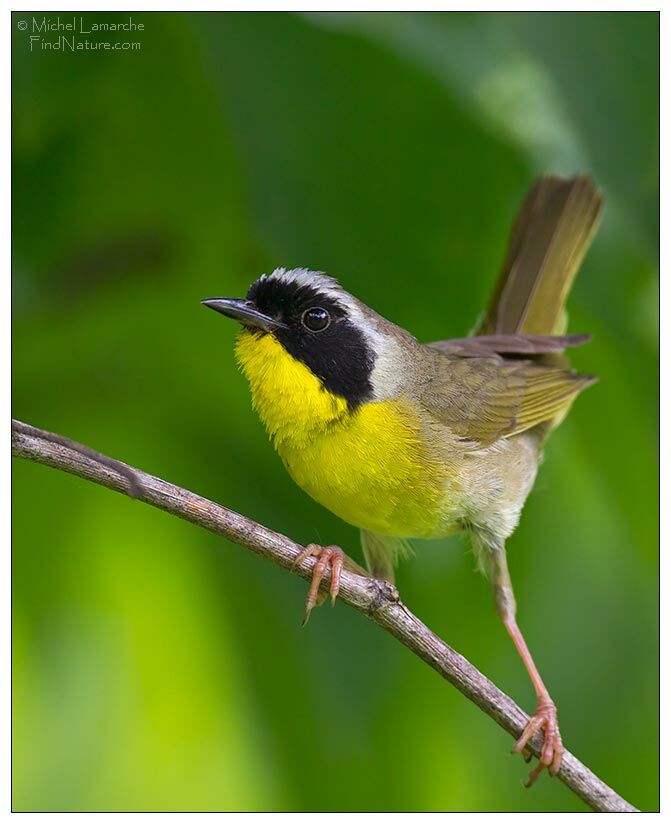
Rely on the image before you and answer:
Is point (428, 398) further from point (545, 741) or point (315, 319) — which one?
point (545, 741)

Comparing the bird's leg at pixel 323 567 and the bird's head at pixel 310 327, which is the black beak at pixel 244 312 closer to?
the bird's head at pixel 310 327

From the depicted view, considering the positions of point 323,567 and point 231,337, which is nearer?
point 323,567

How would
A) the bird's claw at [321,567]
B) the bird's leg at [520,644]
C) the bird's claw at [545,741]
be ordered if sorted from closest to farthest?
the bird's claw at [321,567]
the bird's claw at [545,741]
the bird's leg at [520,644]

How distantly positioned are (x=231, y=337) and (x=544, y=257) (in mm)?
952

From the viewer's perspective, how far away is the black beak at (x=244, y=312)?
2010 millimetres

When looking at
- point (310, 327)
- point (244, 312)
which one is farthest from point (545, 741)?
point (244, 312)

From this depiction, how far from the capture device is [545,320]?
9.97 feet

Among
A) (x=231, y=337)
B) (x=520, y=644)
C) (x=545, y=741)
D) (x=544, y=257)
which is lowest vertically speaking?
(x=545, y=741)

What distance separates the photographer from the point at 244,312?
6.75 feet

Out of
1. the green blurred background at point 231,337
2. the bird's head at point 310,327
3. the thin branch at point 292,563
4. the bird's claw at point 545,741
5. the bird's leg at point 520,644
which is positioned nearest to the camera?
the thin branch at point 292,563

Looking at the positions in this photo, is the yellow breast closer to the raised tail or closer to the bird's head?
the bird's head

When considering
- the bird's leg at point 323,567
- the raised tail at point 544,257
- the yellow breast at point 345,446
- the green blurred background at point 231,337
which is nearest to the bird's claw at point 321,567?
the bird's leg at point 323,567

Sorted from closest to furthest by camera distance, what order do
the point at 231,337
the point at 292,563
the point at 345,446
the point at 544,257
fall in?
the point at 292,563 → the point at 345,446 → the point at 231,337 → the point at 544,257

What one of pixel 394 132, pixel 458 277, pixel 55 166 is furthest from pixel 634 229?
pixel 55 166
